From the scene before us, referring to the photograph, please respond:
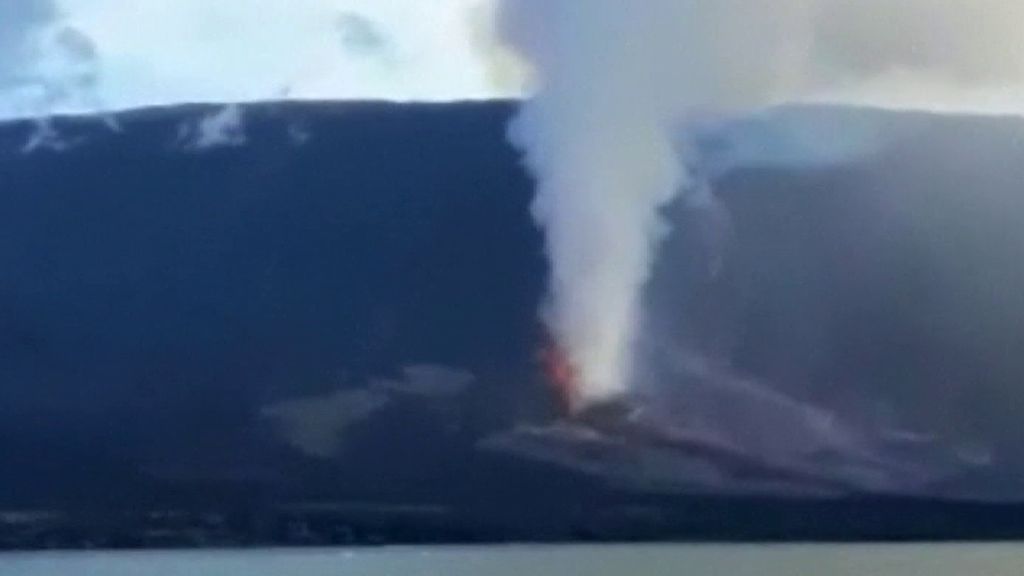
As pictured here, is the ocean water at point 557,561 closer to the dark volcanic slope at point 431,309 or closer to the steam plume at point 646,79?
the dark volcanic slope at point 431,309

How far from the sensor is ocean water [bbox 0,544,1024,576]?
4.66 feet

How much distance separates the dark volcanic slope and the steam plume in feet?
0.08

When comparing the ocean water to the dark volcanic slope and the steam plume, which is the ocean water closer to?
the dark volcanic slope

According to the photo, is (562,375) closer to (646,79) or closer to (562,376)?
(562,376)

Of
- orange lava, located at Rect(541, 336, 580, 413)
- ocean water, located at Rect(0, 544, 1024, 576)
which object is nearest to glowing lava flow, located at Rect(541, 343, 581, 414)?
orange lava, located at Rect(541, 336, 580, 413)

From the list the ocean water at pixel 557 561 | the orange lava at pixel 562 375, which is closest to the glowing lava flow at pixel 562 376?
the orange lava at pixel 562 375

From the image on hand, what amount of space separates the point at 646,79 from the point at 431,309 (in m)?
0.25

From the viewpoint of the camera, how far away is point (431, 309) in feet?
4.74

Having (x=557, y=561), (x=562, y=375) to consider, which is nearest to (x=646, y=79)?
(x=562, y=375)

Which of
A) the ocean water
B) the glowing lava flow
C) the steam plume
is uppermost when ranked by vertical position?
the steam plume

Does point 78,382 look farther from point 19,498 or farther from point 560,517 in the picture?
point 560,517

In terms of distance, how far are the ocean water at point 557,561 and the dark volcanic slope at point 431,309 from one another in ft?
0.08

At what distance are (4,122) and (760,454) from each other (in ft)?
2.12

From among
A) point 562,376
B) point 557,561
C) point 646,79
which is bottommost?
point 557,561
